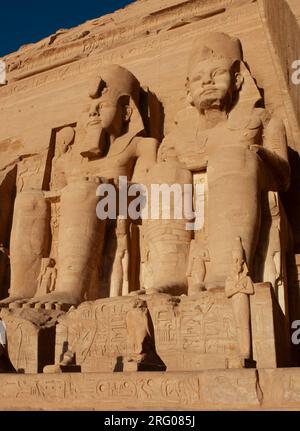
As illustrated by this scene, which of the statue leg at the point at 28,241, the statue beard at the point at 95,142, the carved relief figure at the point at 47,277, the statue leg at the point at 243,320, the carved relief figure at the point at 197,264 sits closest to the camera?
the statue leg at the point at 243,320

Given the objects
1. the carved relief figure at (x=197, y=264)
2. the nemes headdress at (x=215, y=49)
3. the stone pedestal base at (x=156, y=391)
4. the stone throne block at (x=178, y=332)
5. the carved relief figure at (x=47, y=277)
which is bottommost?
the stone pedestal base at (x=156, y=391)

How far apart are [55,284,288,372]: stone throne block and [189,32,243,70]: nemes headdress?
252 cm

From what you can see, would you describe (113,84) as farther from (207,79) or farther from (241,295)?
(241,295)

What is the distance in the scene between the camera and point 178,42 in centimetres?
675

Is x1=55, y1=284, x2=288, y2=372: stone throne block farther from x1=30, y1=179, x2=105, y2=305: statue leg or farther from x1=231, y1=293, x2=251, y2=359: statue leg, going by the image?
x1=30, y1=179, x2=105, y2=305: statue leg

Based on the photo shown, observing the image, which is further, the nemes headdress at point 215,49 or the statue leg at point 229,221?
the nemes headdress at point 215,49

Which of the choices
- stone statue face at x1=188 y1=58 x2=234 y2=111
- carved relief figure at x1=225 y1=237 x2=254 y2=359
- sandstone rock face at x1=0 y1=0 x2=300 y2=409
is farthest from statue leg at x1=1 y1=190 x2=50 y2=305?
carved relief figure at x1=225 y1=237 x2=254 y2=359

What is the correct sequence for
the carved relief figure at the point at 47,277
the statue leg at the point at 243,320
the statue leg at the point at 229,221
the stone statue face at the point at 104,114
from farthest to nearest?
the stone statue face at the point at 104,114
the carved relief figure at the point at 47,277
the statue leg at the point at 229,221
the statue leg at the point at 243,320

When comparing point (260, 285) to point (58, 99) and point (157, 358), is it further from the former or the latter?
point (58, 99)

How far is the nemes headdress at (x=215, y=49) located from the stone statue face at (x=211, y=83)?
0.06 meters

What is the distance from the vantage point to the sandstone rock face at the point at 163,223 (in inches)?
133

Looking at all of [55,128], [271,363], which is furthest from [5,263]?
[271,363]

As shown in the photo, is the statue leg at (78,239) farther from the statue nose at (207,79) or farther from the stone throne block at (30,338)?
the statue nose at (207,79)

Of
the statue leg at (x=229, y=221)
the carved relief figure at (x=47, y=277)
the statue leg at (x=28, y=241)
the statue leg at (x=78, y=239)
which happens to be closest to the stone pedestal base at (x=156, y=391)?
the statue leg at (x=229, y=221)
